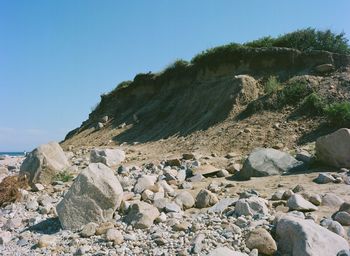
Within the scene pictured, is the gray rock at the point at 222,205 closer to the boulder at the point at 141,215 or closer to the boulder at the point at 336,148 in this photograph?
the boulder at the point at 141,215

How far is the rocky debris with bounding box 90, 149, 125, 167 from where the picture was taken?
1252 cm

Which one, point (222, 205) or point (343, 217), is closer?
point (343, 217)

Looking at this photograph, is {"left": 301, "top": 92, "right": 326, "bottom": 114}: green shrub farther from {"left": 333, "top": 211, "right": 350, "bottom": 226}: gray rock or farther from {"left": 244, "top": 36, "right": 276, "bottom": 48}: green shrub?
{"left": 333, "top": 211, "right": 350, "bottom": 226}: gray rock

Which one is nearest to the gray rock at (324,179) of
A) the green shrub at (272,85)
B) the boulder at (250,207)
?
the boulder at (250,207)

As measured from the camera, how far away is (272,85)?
15461 mm

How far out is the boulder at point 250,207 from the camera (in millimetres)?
6262

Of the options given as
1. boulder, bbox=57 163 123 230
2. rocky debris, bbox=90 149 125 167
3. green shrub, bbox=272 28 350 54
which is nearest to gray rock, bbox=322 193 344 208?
boulder, bbox=57 163 123 230

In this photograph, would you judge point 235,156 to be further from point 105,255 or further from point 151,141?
point 105,255

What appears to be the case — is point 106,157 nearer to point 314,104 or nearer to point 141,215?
point 141,215

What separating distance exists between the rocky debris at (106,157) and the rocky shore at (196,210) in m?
2.17

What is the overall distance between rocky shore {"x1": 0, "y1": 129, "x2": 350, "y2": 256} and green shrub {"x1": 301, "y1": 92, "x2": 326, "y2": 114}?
146 inches

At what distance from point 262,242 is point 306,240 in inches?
22.1

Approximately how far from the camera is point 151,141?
17016mm

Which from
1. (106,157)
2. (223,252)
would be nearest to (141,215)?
(223,252)
